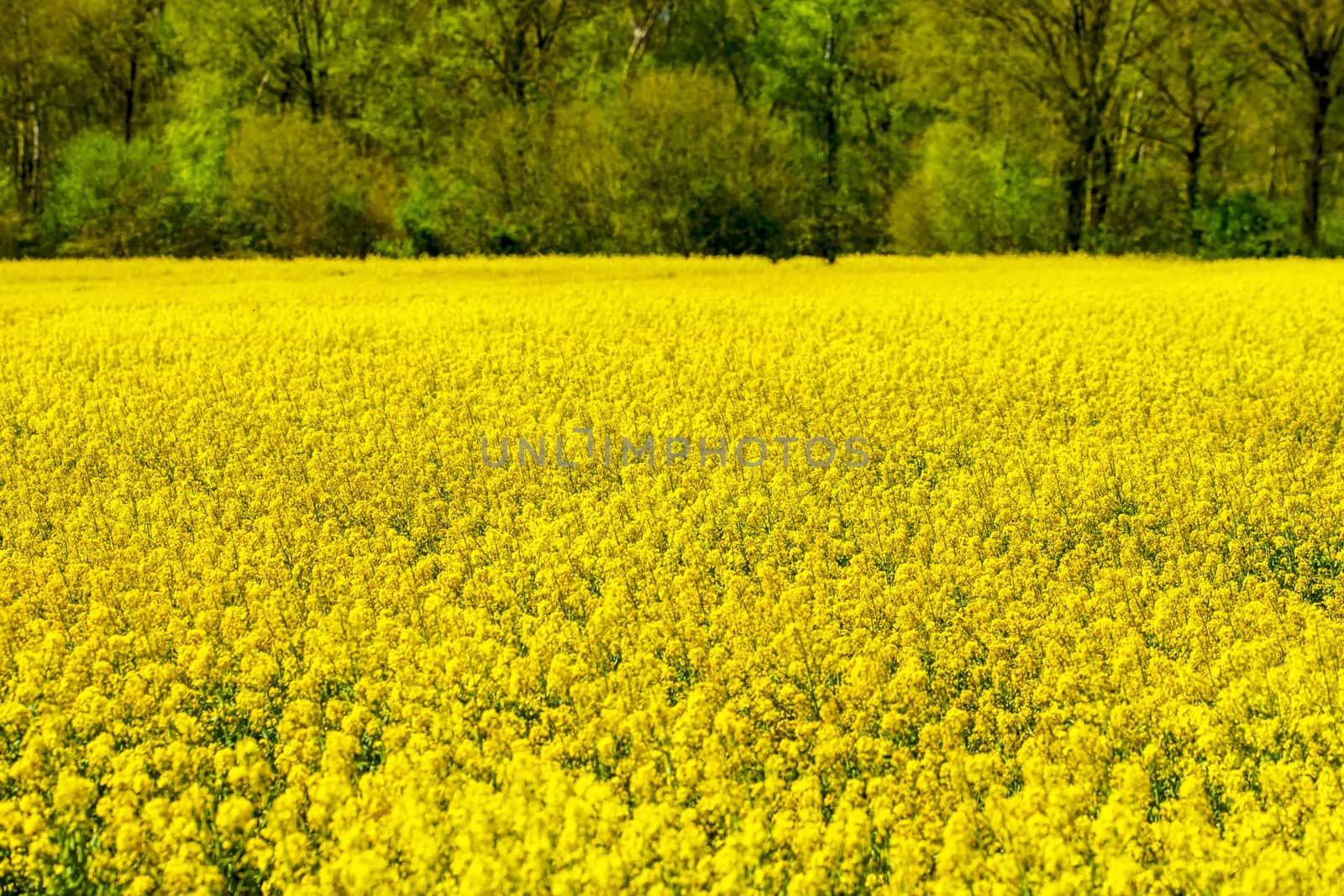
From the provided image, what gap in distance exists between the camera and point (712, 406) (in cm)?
1008

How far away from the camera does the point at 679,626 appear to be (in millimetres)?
5508

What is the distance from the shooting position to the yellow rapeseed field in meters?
3.85

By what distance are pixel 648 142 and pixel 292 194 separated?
8.84 m

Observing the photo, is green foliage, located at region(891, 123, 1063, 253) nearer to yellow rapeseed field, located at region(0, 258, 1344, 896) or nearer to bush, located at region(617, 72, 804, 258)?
bush, located at region(617, 72, 804, 258)

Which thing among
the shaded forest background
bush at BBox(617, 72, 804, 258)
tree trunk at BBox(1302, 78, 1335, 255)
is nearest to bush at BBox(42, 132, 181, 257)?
the shaded forest background

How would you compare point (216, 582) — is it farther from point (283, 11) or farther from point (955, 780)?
point (283, 11)

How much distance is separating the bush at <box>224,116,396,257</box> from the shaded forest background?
0.06 metres

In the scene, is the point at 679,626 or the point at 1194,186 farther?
the point at 1194,186

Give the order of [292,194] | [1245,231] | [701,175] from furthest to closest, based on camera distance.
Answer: [1245,231] → [292,194] → [701,175]

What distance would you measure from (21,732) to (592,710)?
2.21 metres

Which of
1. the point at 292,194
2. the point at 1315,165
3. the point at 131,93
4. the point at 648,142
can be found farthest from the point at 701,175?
the point at 131,93

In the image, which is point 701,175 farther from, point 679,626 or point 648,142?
point 679,626

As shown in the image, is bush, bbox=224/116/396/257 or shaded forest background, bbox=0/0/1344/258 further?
bush, bbox=224/116/396/257

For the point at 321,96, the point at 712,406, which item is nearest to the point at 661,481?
the point at 712,406
